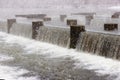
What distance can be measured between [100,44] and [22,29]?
35.9 ft

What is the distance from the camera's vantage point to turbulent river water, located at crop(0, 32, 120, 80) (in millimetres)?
11023

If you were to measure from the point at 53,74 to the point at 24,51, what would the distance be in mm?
5516

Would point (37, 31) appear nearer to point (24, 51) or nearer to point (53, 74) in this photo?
point (24, 51)

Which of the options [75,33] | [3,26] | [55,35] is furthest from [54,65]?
[3,26]

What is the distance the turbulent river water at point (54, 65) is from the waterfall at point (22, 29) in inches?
235

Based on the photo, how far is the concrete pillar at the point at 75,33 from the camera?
16344mm

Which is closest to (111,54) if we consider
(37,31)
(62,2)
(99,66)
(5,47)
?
(99,66)

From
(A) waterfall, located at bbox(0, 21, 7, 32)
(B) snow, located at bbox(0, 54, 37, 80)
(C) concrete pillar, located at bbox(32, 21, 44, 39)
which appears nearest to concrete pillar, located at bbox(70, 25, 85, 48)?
(B) snow, located at bbox(0, 54, 37, 80)

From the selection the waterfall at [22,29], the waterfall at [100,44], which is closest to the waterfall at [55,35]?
the waterfall at [100,44]

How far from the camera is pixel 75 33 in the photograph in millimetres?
16422

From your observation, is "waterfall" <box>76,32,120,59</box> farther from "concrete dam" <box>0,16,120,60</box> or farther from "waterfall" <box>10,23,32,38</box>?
"waterfall" <box>10,23,32,38</box>

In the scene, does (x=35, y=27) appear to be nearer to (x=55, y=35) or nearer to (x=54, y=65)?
(x=55, y=35)

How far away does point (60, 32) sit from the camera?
18.0 metres

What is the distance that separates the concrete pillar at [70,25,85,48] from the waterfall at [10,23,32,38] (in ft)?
21.1
